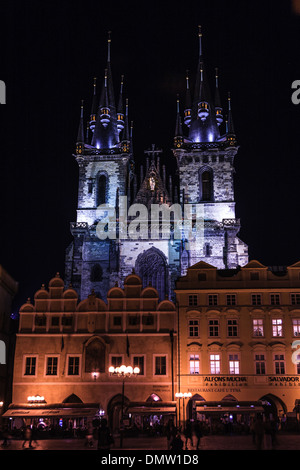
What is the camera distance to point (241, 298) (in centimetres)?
4675

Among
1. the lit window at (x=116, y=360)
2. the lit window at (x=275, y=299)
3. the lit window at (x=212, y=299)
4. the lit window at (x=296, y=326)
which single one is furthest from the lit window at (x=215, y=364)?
the lit window at (x=116, y=360)

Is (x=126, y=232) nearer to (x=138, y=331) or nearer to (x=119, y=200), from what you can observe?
(x=119, y=200)

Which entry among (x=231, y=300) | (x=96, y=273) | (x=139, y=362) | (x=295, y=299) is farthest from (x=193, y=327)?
(x=96, y=273)

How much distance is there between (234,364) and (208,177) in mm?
32058

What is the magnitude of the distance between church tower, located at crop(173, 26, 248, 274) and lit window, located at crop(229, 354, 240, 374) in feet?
64.1

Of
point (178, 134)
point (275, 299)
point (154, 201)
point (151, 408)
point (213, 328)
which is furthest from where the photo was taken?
point (178, 134)

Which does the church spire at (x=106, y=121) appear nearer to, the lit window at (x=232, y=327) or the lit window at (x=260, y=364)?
the lit window at (x=232, y=327)

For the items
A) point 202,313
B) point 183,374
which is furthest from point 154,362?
point 202,313

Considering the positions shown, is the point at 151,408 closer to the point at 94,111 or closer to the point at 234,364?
the point at 234,364

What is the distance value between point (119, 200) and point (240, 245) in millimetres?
15352

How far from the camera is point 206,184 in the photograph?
7169 cm

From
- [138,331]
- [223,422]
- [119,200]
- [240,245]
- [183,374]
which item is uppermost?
[119,200]

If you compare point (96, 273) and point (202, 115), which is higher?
point (202, 115)

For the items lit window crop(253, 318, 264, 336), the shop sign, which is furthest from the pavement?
A: lit window crop(253, 318, 264, 336)
